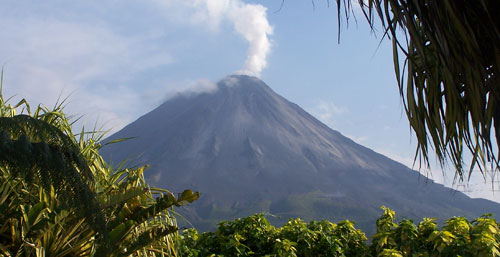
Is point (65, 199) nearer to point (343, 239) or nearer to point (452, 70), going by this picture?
point (452, 70)

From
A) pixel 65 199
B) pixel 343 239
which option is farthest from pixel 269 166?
pixel 65 199

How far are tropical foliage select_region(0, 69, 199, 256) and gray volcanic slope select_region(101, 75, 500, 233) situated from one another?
84.4 metres

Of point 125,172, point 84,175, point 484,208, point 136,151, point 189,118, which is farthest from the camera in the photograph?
point 189,118

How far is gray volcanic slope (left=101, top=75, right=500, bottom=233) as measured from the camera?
104 meters

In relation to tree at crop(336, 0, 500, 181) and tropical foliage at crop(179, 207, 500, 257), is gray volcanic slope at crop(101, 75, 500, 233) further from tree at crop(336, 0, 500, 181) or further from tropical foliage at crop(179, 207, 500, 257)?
tree at crop(336, 0, 500, 181)

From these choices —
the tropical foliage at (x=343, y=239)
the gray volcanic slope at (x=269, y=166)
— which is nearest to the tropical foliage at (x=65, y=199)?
the tropical foliage at (x=343, y=239)

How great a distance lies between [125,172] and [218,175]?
11689 cm

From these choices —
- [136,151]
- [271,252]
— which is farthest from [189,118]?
[271,252]

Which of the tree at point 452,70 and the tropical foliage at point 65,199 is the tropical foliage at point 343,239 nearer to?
the tropical foliage at point 65,199

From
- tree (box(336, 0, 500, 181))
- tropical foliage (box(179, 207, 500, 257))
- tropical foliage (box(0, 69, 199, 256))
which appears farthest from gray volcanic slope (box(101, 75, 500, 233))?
tree (box(336, 0, 500, 181))

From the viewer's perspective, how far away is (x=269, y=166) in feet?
414

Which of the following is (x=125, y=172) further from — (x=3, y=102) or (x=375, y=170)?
(x=375, y=170)

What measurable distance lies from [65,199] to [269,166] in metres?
124

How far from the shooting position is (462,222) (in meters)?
5.64
